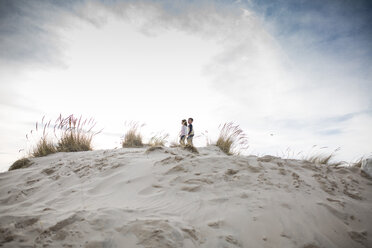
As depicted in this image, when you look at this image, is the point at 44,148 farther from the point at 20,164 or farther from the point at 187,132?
the point at 187,132

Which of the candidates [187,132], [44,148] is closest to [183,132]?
[187,132]

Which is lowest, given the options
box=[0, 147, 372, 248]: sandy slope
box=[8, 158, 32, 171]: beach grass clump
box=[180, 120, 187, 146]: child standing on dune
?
box=[8, 158, 32, 171]: beach grass clump

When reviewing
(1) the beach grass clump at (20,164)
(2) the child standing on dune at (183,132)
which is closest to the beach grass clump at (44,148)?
(1) the beach grass clump at (20,164)

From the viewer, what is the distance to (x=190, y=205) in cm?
206

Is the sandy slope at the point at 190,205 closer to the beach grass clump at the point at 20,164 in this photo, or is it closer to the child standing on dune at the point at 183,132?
the beach grass clump at the point at 20,164

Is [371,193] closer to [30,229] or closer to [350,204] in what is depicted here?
[350,204]

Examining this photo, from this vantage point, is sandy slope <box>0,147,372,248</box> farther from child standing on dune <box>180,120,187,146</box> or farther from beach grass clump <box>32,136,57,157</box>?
child standing on dune <box>180,120,187,146</box>

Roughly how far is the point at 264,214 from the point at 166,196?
3.62ft

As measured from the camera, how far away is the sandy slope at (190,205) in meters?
1.58

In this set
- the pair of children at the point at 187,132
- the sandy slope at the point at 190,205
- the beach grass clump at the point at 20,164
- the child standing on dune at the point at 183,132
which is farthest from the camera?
the child standing on dune at the point at 183,132

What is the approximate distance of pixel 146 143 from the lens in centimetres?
705

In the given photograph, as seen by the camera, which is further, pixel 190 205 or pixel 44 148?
pixel 44 148

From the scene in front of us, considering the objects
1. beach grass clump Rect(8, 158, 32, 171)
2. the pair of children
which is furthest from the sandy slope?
the pair of children

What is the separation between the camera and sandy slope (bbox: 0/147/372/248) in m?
1.58
